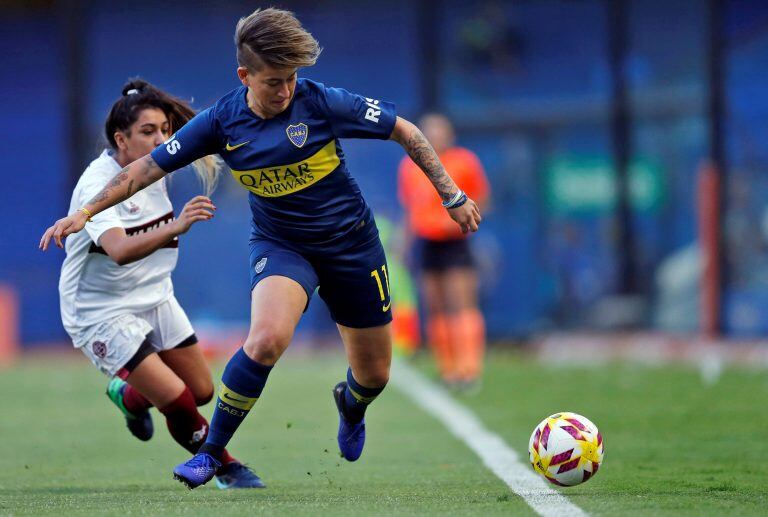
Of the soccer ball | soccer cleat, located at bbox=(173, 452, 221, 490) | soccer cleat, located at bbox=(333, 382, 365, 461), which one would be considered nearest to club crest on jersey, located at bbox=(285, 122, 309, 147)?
soccer cleat, located at bbox=(173, 452, 221, 490)

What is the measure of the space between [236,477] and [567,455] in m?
1.56

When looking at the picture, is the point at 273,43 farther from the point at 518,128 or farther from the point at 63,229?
the point at 518,128

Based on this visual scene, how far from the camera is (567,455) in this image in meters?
A: 5.98

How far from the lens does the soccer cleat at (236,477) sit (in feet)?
21.1

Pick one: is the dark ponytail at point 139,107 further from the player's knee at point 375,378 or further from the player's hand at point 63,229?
the player's knee at point 375,378

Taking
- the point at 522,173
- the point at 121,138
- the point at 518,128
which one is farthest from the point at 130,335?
the point at 518,128

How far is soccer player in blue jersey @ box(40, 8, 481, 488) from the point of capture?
5.85 meters

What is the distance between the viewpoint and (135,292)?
6.69 m

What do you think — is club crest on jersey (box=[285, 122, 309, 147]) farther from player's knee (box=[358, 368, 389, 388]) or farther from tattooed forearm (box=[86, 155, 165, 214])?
player's knee (box=[358, 368, 389, 388])

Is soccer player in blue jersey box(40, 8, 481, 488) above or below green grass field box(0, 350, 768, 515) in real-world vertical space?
above

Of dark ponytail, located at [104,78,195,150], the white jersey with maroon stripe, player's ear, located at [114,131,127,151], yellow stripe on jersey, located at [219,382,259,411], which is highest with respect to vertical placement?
dark ponytail, located at [104,78,195,150]

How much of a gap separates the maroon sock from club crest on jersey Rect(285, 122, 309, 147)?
169 cm

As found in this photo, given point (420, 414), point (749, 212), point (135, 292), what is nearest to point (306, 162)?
point (135, 292)

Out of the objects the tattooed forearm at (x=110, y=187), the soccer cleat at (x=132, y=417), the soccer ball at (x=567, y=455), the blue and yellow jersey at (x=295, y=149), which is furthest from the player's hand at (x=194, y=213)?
the soccer ball at (x=567, y=455)
